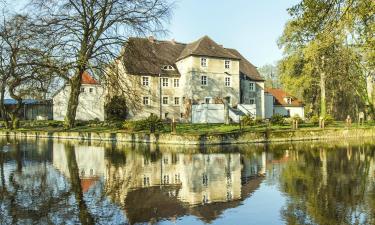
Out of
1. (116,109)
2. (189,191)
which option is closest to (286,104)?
(116,109)

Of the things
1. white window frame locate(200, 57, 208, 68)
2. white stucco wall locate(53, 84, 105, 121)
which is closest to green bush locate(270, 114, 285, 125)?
white window frame locate(200, 57, 208, 68)

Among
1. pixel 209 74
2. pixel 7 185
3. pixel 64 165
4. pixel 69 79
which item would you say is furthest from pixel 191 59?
pixel 7 185

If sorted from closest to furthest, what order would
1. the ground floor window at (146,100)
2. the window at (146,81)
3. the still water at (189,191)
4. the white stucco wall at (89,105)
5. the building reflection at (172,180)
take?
the still water at (189,191) → the building reflection at (172,180) → the ground floor window at (146,100) → the window at (146,81) → the white stucco wall at (89,105)

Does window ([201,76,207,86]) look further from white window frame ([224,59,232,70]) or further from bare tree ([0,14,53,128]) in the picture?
bare tree ([0,14,53,128])

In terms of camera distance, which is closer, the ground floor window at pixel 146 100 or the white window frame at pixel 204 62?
the white window frame at pixel 204 62

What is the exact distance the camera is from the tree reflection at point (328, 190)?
775 centimetres

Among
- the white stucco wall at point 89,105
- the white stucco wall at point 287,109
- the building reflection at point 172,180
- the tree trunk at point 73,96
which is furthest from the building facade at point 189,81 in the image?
the building reflection at point 172,180

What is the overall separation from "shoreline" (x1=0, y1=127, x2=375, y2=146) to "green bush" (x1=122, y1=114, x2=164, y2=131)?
2.82 meters

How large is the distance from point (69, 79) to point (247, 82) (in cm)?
2734

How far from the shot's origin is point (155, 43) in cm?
5253

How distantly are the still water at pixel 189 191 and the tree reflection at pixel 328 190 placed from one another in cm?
2

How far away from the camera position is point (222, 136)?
25156 millimetres

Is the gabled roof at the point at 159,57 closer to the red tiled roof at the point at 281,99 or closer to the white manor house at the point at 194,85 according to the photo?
the white manor house at the point at 194,85

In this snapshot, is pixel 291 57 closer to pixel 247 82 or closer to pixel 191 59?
pixel 247 82
